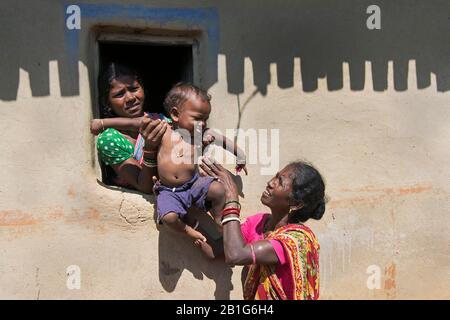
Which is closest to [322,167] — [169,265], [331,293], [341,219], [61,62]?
[341,219]

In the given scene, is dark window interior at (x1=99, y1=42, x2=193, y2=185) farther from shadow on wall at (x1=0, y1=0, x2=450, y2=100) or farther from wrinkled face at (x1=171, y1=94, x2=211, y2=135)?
wrinkled face at (x1=171, y1=94, x2=211, y2=135)

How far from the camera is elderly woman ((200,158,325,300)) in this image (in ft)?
13.6

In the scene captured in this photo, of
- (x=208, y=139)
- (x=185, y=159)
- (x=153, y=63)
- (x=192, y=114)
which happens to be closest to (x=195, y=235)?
(x=185, y=159)

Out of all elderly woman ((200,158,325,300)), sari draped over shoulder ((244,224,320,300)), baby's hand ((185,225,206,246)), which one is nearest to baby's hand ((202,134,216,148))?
elderly woman ((200,158,325,300))

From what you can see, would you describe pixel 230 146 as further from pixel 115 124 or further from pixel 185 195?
pixel 115 124

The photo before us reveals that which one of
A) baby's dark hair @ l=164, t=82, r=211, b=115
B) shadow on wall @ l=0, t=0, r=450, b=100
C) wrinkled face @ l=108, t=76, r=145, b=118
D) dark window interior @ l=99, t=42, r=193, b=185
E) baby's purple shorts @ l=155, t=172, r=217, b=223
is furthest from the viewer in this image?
dark window interior @ l=99, t=42, r=193, b=185

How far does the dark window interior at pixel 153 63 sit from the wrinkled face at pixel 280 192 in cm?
120

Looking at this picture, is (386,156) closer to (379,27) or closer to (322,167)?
(322,167)

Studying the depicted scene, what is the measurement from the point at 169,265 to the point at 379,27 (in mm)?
1960

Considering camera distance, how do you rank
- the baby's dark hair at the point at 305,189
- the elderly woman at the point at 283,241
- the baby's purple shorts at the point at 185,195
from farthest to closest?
the baby's purple shorts at the point at 185,195
the baby's dark hair at the point at 305,189
the elderly woman at the point at 283,241

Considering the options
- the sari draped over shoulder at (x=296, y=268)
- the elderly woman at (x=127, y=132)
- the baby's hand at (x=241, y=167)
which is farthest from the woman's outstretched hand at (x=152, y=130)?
the sari draped over shoulder at (x=296, y=268)

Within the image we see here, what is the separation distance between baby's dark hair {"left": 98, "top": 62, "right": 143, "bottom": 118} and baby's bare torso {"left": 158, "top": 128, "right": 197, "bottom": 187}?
534 mm

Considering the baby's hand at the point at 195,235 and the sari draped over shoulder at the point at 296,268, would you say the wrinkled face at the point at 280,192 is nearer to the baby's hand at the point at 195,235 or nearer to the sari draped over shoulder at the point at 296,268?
the sari draped over shoulder at the point at 296,268

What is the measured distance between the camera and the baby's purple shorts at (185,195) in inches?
183
